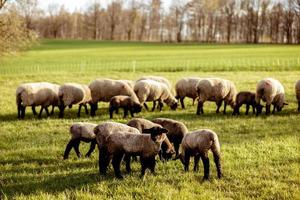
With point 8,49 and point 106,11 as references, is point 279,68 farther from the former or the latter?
point 106,11

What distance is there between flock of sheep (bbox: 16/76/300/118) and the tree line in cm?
9333

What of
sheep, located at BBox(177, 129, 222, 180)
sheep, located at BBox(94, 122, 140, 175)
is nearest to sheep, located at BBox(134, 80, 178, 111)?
sheep, located at BBox(94, 122, 140, 175)

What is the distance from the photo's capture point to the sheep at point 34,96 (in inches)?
731

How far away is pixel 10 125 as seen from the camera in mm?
16516

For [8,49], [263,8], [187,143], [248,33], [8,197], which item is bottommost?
[8,197]

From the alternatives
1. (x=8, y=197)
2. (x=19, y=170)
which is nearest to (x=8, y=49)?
(x=19, y=170)

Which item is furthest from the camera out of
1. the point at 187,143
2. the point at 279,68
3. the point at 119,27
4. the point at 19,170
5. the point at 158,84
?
the point at 119,27

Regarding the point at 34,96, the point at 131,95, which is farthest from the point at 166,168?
the point at 34,96

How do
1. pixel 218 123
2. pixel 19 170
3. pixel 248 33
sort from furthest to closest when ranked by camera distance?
pixel 248 33 → pixel 218 123 → pixel 19 170

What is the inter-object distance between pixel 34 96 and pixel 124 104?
415 centimetres

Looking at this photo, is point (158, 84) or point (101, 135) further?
point (158, 84)

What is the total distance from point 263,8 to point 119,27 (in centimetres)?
5125

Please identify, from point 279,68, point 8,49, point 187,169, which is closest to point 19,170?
point 187,169

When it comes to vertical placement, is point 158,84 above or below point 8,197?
above
